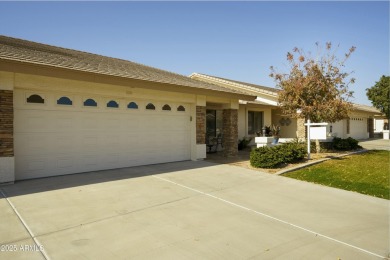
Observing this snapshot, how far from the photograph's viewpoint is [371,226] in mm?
5172

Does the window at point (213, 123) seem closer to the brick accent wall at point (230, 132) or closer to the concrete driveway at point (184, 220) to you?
the brick accent wall at point (230, 132)

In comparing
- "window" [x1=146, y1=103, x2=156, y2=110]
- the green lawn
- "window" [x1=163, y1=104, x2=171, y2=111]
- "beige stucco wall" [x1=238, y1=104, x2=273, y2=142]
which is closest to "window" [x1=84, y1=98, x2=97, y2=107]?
"window" [x1=146, y1=103, x2=156, y2=110]

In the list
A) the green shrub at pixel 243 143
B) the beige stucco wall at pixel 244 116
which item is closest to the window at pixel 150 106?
the green shrub at pixel 243 143

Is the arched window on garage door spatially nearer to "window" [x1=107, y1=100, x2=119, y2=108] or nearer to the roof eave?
the roof eave

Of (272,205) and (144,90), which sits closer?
(272,205)

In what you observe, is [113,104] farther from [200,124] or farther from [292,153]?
[292,153]

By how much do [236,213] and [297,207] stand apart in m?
1.57

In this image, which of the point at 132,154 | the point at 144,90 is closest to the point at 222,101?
the point at 144,90

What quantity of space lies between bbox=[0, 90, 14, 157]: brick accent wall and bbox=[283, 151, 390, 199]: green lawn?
27.6 feet

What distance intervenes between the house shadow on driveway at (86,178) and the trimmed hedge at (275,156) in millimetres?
1878

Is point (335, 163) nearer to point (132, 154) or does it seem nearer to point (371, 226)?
point (371, 226)

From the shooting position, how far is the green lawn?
8.00m

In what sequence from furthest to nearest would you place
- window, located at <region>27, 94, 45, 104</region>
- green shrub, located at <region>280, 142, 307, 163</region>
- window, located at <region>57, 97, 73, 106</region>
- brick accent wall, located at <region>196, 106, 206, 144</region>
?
brick accent wall, located at <region>196, 106, 206, 144</region>
green shrub, located at <region>280, 142, 307, 163</region>
window, located at <region>57, 97, 73, 106</region>
window, located at <region>27, 94, 45, 104</region>

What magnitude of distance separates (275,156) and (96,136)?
653 cm
